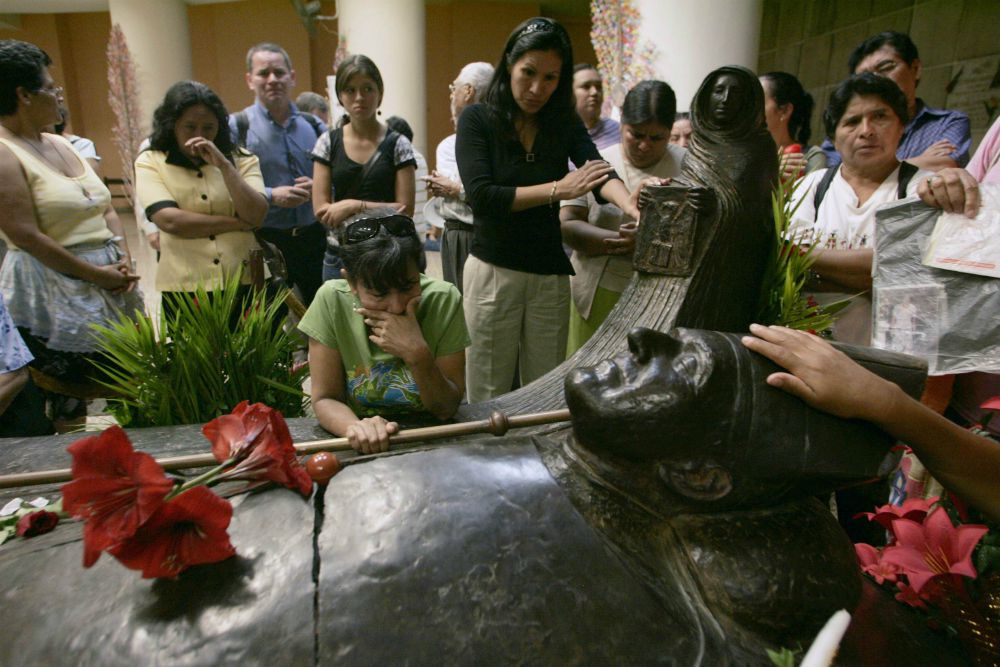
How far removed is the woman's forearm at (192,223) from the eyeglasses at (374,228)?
134cm

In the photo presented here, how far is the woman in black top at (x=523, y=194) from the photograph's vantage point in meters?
Answer: 2.14

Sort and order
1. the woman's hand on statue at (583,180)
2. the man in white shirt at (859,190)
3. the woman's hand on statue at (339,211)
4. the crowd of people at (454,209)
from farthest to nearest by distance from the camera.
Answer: the woman's hand on statue at (339,211) < the woman's hand on statue at (583,180) < the man in white shirt at (859,190) < the crowd of people at (454,209)

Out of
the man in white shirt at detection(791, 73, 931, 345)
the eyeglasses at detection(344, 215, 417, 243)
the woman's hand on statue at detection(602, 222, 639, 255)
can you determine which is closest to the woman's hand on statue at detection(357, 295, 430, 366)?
the eyeglasses at detection(344, 215, 417, 243)

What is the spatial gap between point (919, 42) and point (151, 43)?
24.7 ft

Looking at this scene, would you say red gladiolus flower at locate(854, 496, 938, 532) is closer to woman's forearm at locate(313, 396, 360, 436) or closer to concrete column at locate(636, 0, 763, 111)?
woman's forearm at locate(313, 396, 360, 436)

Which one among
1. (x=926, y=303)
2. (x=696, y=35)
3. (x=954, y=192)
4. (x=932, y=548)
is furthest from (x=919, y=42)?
(x=932, y=548)

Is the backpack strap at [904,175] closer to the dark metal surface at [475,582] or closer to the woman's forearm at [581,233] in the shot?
the woman's forearm at [581,233]

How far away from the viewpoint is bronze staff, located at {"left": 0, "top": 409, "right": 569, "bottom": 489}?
1.06m

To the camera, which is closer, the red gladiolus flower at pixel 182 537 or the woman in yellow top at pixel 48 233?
the red gladiolus flower at pixel 182 537

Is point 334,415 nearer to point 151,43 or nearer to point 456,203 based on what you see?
point 456,203

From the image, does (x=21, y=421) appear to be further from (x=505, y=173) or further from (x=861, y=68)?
(x=861, y=68)

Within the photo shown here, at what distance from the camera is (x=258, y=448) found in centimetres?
100

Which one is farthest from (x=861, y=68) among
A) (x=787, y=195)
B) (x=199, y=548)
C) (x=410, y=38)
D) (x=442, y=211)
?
(x=410, y=38)

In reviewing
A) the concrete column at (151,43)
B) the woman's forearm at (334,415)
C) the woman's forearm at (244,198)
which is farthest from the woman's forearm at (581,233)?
the concrete column at (151,43)
